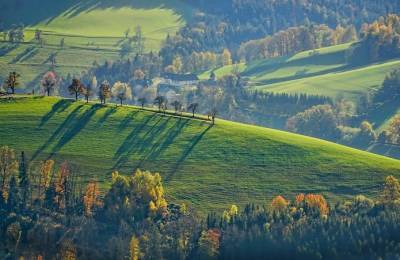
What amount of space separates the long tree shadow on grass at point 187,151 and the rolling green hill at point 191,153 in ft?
0.66

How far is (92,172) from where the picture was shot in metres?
148

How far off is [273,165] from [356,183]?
17497 millimetres

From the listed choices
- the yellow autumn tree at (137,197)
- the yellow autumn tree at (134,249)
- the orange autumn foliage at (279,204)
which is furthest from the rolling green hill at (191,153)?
the yellow autumn tree at (134,249)

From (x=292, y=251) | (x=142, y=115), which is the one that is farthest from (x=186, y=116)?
(x=292, y=251)

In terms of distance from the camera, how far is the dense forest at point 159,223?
12131cm

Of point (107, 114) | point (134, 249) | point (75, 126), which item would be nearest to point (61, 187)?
point (134, 249)

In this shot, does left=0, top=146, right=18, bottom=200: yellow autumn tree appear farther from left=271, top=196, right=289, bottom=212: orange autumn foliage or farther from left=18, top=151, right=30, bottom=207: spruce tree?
left=271, top=196, right=289, bottom=212: orange autumn foliage

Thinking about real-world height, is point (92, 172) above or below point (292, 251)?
above

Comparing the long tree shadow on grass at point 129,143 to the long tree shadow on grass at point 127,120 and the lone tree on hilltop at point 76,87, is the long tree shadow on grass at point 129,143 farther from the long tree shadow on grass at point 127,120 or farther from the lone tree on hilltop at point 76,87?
the lone tree on hilltop at point 76,87

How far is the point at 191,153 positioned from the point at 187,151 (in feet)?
3.69

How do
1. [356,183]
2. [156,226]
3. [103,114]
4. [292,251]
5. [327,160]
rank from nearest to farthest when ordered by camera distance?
[292,251]
[156,226]
[356,183]
[327,160]
[103,114]

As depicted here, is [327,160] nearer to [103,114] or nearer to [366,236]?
[366,236]

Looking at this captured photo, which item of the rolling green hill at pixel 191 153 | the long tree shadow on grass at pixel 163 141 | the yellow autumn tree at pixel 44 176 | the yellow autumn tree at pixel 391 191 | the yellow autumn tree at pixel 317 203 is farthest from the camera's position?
the long tree shadow on grass at pixel 163 141

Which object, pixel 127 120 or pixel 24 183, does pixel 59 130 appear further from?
pixel 24 183
